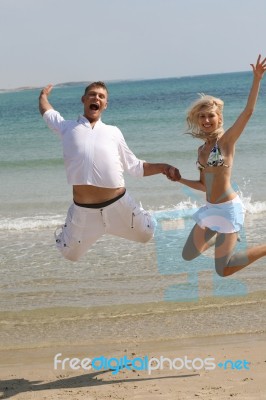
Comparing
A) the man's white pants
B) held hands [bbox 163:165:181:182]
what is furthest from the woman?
the man's white pants

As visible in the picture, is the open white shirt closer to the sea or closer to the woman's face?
the woman's face

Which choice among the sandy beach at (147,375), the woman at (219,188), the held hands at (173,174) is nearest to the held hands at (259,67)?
the woman at (219,188)

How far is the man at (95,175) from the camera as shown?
21.0 feet

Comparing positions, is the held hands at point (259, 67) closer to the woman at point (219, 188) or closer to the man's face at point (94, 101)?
the woman at point (219, 188)

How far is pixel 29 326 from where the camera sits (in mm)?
7754

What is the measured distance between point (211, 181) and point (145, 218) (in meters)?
0.73

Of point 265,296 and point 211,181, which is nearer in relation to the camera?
point 211,181

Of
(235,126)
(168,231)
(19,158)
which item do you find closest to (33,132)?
(19,158)

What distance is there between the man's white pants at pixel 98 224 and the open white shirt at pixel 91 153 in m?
0.23

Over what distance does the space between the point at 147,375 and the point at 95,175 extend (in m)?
1.75

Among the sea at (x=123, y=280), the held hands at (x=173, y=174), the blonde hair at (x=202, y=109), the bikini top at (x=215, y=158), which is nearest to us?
the bikini top at (x=215, y=158)

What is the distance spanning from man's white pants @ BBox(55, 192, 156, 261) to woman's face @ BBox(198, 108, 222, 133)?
3.10ft

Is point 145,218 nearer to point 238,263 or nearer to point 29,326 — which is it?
point 238,263

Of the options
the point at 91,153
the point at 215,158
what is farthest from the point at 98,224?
the point at 215,158
